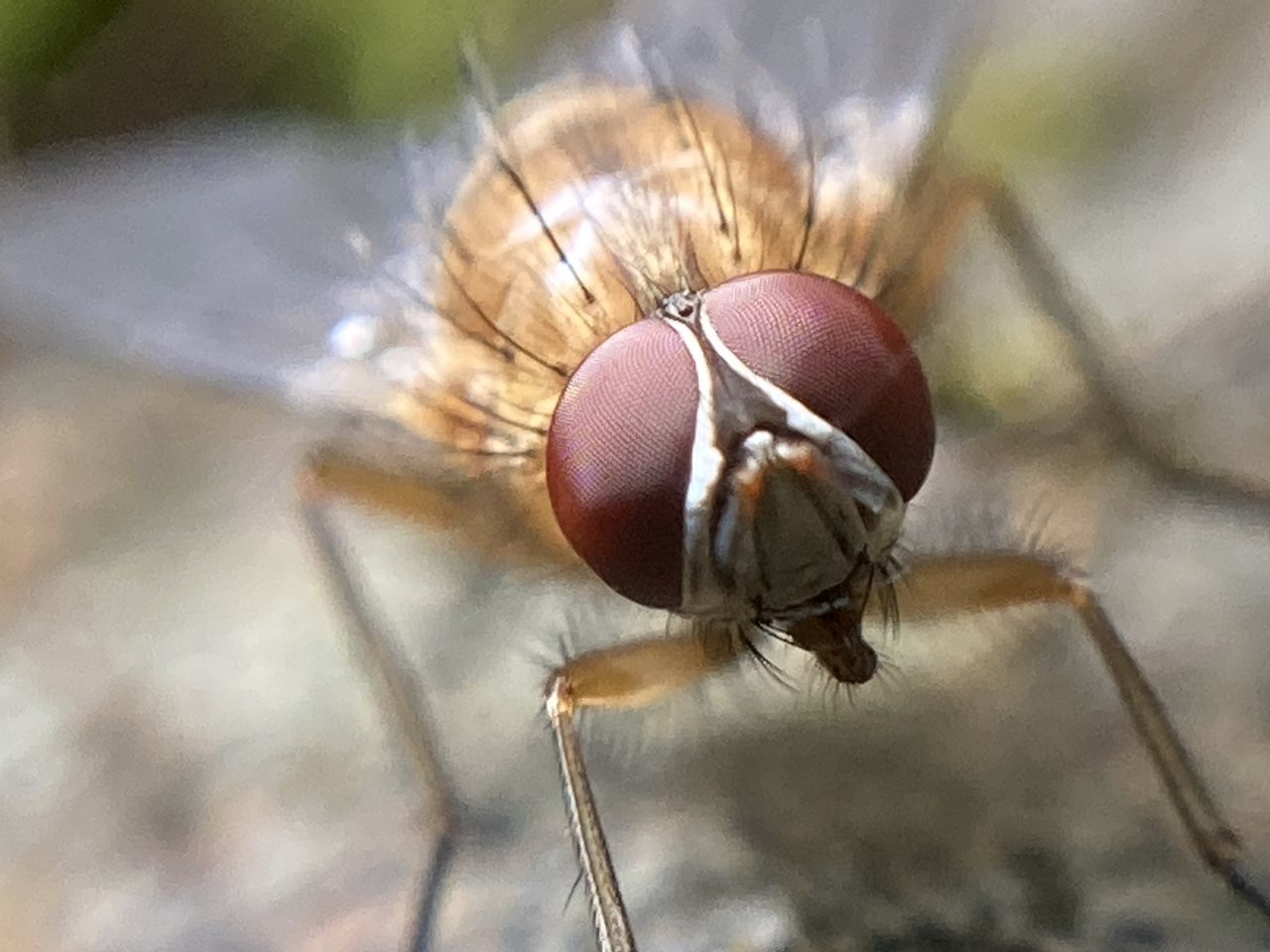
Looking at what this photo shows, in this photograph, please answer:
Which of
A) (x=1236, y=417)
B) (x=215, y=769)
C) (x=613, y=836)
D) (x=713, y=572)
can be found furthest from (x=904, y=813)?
(x=215, y=769)

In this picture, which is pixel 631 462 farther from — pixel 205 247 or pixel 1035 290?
pixel 205 247

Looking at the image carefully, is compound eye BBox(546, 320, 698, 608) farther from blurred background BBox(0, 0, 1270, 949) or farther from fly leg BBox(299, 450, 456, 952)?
fly leg BBox(299, 450, 456, 952)

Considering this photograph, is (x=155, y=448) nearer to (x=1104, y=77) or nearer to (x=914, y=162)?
(x=914, y=162)

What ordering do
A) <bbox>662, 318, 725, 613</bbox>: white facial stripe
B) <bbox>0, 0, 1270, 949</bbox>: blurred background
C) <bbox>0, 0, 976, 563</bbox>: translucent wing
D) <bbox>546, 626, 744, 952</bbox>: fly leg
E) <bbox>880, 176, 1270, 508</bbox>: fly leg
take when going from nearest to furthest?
<bbox>662, 318, 725, 613</bbox>: white facial stripe, <bbox>546, 626, 744, 952</bbox>: fly leg, <bbox>0, 0, 1270, 949</bbox>: blurred background, <bbox>0, 0, 976, 563</bbox>: translucent wing, <bbox>880, 176, 1270, 508</bbox>: fly leg

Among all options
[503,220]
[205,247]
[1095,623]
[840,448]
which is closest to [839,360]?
[840,448]

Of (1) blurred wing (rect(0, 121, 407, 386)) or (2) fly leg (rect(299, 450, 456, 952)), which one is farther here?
(1) blurred wing (rect(0, 121, 407, 386))

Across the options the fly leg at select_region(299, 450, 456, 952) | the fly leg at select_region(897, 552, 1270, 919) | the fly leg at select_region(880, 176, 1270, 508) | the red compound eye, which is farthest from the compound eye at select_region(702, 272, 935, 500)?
the fly leg at select_region(299, 450, 456, 952)

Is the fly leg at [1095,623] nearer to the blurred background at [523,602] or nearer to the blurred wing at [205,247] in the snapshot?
the blurred background at [523,602]
